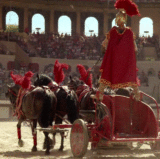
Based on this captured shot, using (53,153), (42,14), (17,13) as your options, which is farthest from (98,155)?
(42,14)

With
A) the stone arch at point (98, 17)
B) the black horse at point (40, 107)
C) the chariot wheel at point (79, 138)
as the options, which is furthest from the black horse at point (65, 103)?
the stone arch at point (98, 17)

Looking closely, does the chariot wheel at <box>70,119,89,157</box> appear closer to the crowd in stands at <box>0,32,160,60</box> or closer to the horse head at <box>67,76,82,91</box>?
the horse head at <box>67,76,82,91</box>

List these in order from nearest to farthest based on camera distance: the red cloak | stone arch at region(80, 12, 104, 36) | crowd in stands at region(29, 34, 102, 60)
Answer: the red cloak < crowd in stands at region(29, 34, 102, 60) < stone arch at region(80, 12, 104, 36)

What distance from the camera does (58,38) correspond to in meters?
30.7

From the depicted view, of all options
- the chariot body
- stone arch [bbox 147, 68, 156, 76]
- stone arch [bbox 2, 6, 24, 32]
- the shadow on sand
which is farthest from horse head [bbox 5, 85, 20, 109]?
stone arch [bbox 2, 6, 24, 32]

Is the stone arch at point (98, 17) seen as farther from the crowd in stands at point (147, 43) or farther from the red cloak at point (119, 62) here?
the red cloak at point (119, 62)

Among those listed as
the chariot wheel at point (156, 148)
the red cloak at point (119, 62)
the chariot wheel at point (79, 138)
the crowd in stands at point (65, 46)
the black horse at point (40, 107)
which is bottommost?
the chariot wheel at point (156, 148)

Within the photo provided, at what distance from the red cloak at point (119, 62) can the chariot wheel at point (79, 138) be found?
2.61 ft

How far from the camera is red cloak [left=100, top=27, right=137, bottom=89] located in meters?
6.32

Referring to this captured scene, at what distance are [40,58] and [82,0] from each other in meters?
9.46

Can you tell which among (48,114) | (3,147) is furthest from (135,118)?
(3,147)

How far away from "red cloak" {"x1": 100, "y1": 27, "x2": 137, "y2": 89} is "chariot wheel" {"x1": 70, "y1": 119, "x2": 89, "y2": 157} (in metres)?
0.80

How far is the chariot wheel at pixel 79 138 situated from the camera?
6172 millimetres

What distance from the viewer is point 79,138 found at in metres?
6.39
